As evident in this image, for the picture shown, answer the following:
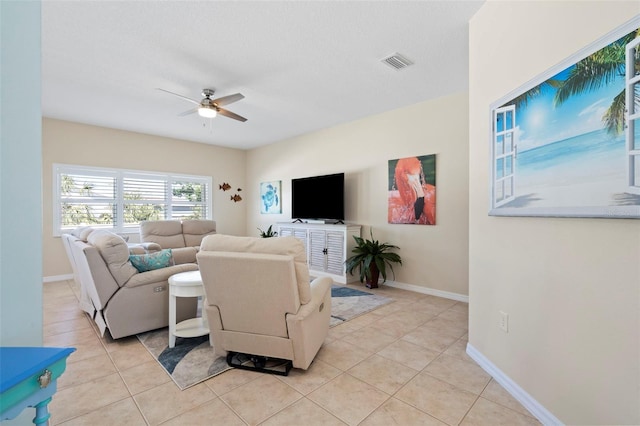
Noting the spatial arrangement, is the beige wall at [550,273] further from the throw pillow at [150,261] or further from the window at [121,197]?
the window at [121,197]

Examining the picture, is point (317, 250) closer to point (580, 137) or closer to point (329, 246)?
point (329, 246)

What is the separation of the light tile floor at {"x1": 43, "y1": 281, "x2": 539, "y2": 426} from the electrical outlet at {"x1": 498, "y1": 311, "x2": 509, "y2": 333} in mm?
395

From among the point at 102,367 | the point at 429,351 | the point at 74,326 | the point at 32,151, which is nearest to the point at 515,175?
the point at 429,351

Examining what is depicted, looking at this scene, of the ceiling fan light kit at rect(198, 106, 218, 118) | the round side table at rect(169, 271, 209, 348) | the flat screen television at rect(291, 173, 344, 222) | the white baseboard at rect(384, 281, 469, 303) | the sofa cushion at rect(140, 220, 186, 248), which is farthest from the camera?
the sofa cushion at rect(140, 220, 186, 248)

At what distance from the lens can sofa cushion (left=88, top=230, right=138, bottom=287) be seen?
2506 millimetres

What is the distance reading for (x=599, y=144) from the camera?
132cm

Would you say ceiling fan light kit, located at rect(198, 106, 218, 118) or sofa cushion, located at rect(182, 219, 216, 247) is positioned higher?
ceiling fan light kit, located at rect(198, 106, 218, 118)

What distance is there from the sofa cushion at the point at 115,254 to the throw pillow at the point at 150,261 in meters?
0.14

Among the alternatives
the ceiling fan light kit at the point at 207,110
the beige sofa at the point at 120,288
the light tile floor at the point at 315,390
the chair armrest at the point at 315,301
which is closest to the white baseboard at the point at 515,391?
the light tile floor at the point at 315,390

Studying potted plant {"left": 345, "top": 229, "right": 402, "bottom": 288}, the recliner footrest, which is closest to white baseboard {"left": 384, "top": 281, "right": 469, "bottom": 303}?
potted plant {"left": 345, "top": 229, "right": 402, "bottom": 288}

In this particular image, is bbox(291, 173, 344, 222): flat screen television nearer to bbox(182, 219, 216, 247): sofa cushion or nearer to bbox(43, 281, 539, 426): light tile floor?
bbox(182, 219, 216, 247): sofa cushion

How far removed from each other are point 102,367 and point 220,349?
0.91 meters

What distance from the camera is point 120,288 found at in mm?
2588

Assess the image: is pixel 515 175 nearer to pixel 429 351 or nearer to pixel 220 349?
pixel 429 351
